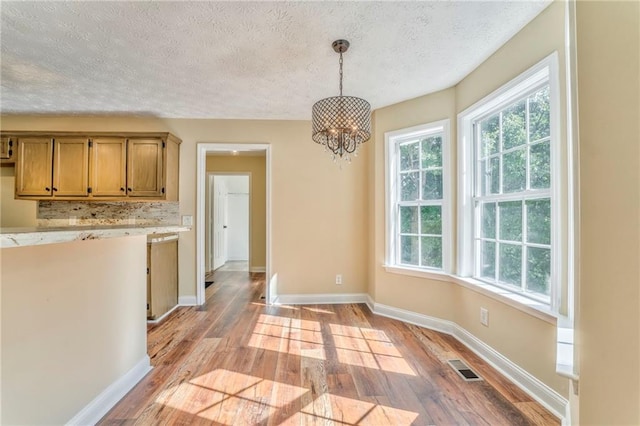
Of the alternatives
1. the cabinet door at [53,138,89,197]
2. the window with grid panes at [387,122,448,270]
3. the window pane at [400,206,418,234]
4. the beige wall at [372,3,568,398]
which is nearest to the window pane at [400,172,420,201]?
the window with grid panes at [387,122,448,270]

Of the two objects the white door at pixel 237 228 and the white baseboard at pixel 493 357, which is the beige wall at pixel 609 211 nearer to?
the white baseboard at pixel 493 357

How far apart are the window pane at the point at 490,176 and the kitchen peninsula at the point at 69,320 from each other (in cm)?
248

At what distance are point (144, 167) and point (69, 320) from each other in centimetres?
237

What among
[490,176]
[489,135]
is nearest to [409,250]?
[490,176]

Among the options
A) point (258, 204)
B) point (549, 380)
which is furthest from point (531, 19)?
point (258, 204)

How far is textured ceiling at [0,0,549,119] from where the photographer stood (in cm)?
180

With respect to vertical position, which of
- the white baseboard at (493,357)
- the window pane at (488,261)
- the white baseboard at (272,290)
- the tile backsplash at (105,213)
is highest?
the tile backsplash at (105,213)

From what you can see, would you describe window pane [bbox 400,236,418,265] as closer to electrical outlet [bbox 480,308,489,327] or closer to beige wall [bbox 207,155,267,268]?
electrical outlet [bbox 480,308,489,327]

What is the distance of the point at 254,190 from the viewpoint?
5941 mm

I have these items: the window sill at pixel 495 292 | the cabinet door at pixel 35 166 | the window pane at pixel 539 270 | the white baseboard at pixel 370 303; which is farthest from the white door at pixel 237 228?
the window pane at pixel 539 270

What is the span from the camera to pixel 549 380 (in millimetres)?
1729

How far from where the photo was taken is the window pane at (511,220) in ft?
6.93

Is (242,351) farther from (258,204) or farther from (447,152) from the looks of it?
(258,204)

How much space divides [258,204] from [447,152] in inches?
160
